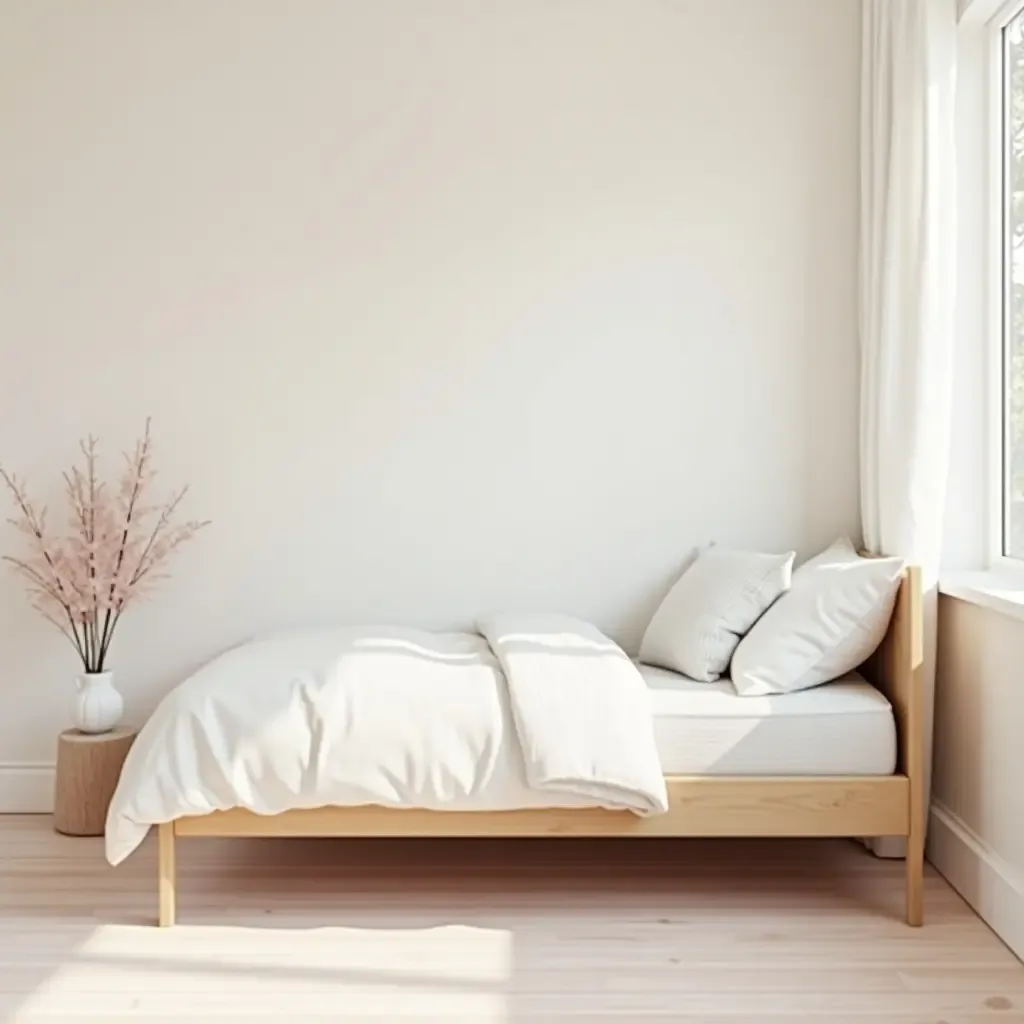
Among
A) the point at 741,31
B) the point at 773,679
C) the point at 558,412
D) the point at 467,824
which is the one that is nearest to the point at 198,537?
the point at 558,412

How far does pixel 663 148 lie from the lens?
380 cm

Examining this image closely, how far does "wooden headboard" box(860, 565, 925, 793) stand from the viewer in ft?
9.59

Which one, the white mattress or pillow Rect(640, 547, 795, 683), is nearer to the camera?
the white mattress

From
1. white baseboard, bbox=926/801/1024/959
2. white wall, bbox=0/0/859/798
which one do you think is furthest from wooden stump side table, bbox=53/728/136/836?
white baseboard, bbox=926/801/1024/959

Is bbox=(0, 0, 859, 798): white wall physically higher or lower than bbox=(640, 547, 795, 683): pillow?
higher

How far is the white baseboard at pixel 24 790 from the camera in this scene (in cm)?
388

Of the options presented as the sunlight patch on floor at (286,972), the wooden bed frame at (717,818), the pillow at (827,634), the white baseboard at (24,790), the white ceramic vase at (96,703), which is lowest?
the sunlight patch on floor at (286,972)

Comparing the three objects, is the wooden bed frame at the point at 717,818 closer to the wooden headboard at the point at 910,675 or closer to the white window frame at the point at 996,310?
the wooden headboard at the point at 910,675

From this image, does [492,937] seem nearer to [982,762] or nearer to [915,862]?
[915,862]

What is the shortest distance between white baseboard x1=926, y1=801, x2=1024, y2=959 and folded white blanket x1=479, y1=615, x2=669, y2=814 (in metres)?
0.74

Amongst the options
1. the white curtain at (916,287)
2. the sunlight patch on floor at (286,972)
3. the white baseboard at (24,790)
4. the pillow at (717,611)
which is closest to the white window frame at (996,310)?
the white curtain at (916,287)

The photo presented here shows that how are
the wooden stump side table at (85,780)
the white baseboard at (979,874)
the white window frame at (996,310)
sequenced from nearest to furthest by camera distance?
the white baseboard at (979,874) → the white window frame at (996,310) → the wooden stump side table at (85,780)

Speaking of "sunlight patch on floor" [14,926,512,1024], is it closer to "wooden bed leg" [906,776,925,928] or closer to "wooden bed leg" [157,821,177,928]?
"wooden bed leg" [157,821,177,928]

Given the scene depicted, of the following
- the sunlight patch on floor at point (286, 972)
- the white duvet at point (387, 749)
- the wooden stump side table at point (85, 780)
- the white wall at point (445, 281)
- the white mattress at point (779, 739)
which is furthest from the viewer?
the white wall at point (445, 281)
